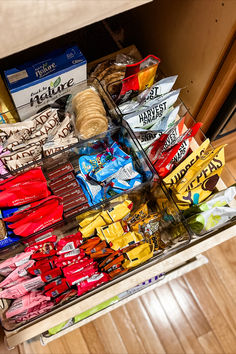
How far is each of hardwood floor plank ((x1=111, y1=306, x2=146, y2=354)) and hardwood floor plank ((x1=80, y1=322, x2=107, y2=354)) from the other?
0.09 metres

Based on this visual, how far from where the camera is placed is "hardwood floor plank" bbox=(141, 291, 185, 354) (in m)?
1.30

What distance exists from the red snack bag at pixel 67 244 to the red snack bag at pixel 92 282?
9cm

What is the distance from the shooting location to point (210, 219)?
0.84m

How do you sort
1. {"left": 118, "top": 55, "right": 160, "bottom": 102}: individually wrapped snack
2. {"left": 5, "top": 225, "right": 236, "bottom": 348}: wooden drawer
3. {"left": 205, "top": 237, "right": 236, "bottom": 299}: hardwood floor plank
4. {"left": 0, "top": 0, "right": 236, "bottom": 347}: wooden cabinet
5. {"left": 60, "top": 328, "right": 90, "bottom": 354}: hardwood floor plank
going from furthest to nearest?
{"left": 205, "top": 237, "right": 236, "bottom": 299}: hardwood floor plank < {"left": 60, "top": 328, "right": 90, "bottom": 354}: hardwood floor plank < {"left": 118, "top": 55, "right": 160, "bottom": 102}: individually wrapped snack < {"left": 5, "top": 225, "right": 236, "bottom": 348}: wooden drawer < {"left": 0, "top": 0, "right": 236, "bottom": 347}: wooden cabinet

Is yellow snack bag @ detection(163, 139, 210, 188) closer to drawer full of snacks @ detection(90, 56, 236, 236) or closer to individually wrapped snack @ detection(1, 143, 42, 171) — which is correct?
drawer full of snacks @ detection(90, 56, 236, 236)

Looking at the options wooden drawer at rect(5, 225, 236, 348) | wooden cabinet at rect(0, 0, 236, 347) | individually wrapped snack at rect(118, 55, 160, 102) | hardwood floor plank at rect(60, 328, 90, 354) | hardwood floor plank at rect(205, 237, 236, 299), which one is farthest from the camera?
hardwood floor plank at rect(205, 237, 236, 299)

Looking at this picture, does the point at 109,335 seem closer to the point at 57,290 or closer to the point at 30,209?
the point at 57,290

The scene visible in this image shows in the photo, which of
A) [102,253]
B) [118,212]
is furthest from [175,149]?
[102,253]

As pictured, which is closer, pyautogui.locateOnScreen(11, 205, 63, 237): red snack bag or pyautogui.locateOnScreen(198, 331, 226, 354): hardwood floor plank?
pyautogui.locateOnScreen(11, 205, 63, 237): red snack bag

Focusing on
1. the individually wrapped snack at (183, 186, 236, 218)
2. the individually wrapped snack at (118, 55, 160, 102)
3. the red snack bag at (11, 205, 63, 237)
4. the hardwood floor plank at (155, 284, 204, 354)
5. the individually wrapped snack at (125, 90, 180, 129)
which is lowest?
the hardwood floor plank at (155, 284, 204, 354)

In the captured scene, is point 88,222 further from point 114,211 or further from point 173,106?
point 173,106

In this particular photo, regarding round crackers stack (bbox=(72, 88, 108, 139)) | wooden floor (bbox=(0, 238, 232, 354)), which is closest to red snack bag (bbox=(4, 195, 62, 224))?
round crackers stack (bbox=(72, 88, 108, 139))

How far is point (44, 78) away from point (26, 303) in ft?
1.91

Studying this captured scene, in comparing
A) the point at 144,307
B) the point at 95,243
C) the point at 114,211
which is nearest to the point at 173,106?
the point at 114,211
